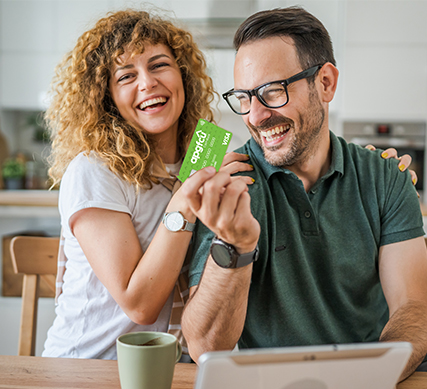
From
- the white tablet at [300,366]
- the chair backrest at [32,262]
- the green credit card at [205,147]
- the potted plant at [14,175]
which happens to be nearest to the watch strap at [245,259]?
the green credit card at [205,147]

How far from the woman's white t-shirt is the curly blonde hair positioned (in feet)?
0.13

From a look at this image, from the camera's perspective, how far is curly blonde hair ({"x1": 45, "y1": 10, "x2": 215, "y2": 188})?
114 cm

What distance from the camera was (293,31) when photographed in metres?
1.08

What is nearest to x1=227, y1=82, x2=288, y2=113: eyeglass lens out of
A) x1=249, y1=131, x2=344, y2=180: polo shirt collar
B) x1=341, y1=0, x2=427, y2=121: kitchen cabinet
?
x1=249, y1=131, x2=344, y2=180: polo shirt collar

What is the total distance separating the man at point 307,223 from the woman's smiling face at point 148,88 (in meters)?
0.21

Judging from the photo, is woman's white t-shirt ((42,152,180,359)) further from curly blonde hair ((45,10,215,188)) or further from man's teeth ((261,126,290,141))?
man's teeth ((261,126,290,141))

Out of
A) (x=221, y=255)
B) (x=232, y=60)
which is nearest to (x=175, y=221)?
(x=221, y=255)

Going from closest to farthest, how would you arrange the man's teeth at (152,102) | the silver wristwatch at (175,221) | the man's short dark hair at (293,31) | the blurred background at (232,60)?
the silver wristwatch at (175,221), the man's short dark hair at (293,31), the man's teeth at (152,102), the blurred background at (232,60)

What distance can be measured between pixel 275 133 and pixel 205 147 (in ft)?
1.11

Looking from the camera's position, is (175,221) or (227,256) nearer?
(227,256)

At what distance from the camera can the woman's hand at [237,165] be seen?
41.0 inches

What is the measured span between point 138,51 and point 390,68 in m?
2.72

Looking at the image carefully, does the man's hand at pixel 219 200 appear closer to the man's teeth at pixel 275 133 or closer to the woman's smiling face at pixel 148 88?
the man's teeth at pixel 275 133

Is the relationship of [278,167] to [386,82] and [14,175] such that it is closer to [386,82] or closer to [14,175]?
[386,82]
